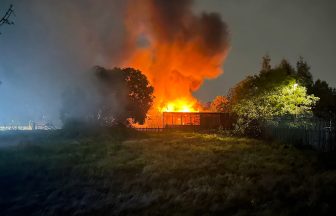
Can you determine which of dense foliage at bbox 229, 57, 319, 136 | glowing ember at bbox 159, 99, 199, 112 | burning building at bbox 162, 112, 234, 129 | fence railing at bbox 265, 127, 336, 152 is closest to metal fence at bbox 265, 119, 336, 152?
fence railing at bbox 265, 127, 336, 152

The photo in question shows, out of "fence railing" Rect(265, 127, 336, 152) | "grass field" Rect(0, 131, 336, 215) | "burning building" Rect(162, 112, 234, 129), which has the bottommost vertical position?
"grass field" Rect(0, 131, 336, 215)

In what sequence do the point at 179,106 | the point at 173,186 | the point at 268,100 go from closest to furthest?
the point at 173,186, the point at 268,100, the point at 179,106

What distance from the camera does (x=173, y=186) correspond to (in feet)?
58.6

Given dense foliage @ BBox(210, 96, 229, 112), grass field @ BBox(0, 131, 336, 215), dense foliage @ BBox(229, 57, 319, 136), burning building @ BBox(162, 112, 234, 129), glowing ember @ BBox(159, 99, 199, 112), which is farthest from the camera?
glowing ember @ BBox(159, 99, 199, 112)

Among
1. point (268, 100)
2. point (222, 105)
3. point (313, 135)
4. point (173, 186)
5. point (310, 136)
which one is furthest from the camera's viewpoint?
point (222, 105)

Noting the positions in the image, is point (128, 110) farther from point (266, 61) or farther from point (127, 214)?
point (127, 214)

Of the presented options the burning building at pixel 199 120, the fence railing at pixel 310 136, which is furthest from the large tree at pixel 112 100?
the fence railing at pixel 310 136

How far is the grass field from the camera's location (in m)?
14.2

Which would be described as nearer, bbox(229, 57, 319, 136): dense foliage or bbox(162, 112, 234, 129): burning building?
bbox(229, 57, 319, 136): dense foliage

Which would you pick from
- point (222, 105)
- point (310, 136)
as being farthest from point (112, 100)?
point (310, 136)

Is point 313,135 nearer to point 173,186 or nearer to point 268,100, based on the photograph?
point 268,100

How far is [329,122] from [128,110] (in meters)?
46.4

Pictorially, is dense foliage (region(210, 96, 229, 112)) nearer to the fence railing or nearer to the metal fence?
the fence railing

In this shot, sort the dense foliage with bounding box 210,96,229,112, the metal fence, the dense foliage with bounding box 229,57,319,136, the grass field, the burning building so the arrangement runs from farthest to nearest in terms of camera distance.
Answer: the burning building < the dense foliage with bounding box 210,96,229,112 < the dense foliage with bounding box 229,57,319,136 < the metal fence < the grass field
